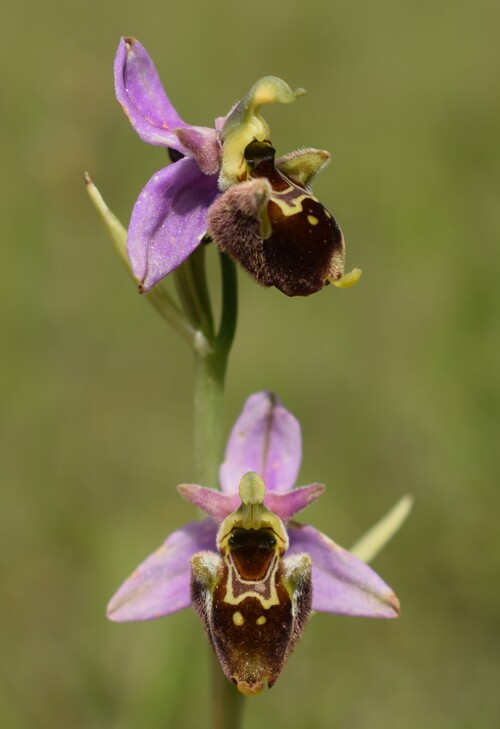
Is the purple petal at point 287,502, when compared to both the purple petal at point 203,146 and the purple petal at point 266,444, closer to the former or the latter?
the purple petal at point 266,444

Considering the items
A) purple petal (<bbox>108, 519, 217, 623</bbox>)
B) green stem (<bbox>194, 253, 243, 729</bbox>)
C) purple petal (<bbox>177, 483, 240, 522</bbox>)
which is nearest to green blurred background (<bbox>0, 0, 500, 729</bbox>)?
green stem (<bbox>194, 253, 243, 729</bbox>)

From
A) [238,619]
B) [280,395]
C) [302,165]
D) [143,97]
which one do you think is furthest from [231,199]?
[280,395]

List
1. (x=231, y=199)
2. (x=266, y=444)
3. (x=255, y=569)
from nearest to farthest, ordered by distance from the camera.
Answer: (x=231, y=199), (x=255, y=569), (x=266, y=444)

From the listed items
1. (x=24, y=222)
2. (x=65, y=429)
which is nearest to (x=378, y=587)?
(x=65, y=429)

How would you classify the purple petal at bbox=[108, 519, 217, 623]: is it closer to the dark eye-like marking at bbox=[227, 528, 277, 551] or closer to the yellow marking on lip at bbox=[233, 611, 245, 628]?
the dark eye-like marking at bbox=[227, 528, 277, 551]

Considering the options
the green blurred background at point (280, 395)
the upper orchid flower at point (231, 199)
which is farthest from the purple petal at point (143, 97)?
the green blurred background at point (280, 395)

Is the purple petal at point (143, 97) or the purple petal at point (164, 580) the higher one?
the purple petal at point (143, 97)

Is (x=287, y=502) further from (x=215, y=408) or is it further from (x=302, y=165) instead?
(x=302, y=165)

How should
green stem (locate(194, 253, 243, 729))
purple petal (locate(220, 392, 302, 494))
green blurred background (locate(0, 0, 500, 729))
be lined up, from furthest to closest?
green blurred background (locate(0, 0, 500, 729)) → purple petal (locate(220, 392, 302, 494)) → green stem (locate(194, 253, 243, 729))
